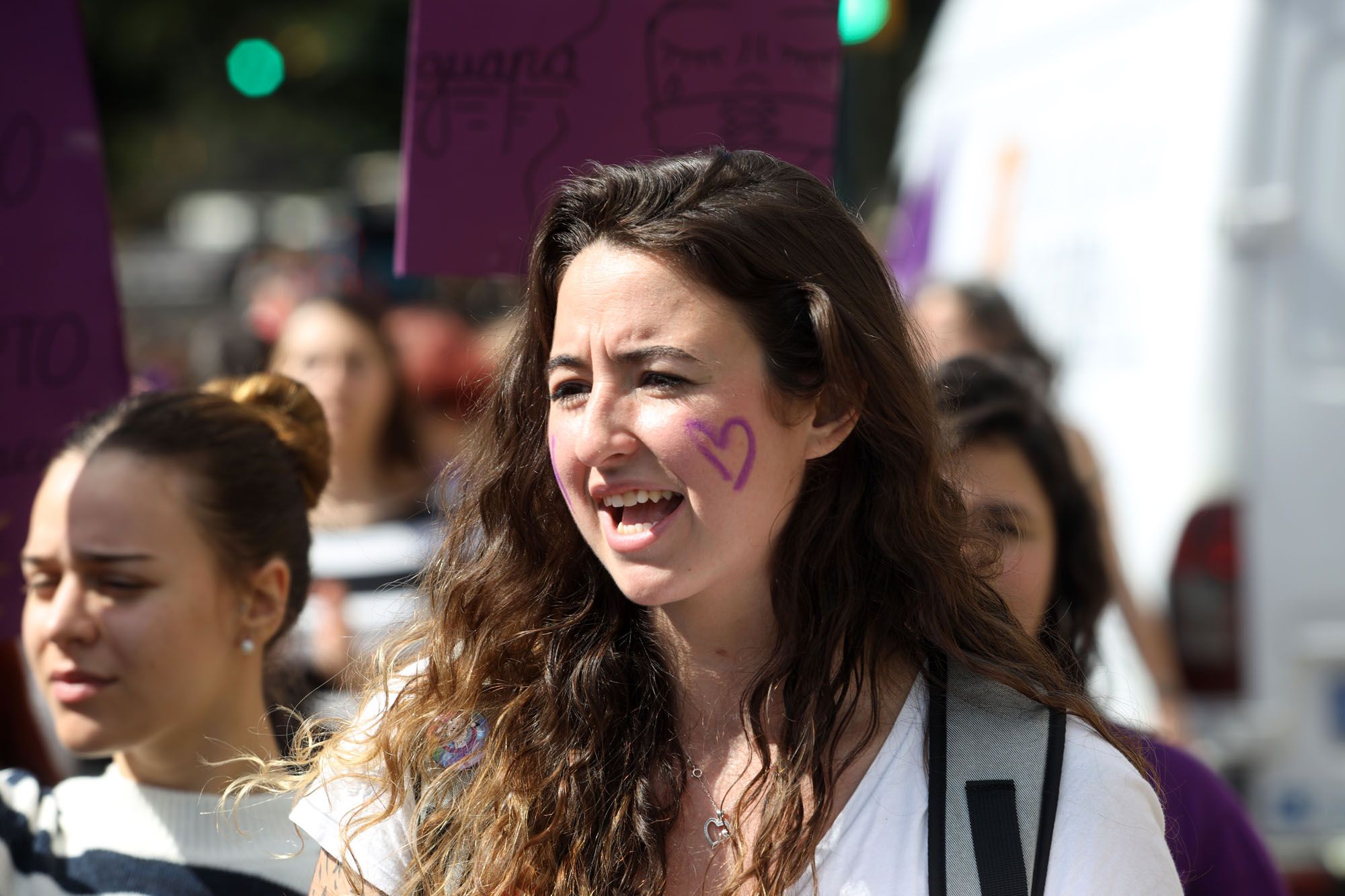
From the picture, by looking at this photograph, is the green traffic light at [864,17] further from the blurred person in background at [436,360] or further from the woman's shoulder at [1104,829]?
the woman's shoulder at [1104,829]

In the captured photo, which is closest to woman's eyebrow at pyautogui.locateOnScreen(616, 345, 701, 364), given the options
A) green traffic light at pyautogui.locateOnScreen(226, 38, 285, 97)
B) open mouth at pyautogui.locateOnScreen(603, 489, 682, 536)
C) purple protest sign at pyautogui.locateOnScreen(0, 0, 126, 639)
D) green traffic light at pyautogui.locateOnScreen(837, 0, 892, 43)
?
open mouth at pyautogui.locateOnScreen(603, 489, 682, 536)

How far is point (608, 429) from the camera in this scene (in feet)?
6.24

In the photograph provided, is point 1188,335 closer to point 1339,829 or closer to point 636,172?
point 1339,829

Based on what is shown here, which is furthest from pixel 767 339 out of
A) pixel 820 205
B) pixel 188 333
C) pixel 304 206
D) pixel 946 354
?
pixel 304 206

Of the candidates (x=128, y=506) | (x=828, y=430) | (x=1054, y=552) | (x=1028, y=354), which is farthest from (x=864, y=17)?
(x=828, y=430)

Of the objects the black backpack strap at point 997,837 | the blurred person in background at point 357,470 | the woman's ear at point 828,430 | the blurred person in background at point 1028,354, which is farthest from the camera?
the blurred person in background at point 357,470

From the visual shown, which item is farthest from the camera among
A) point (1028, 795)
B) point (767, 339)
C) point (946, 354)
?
point (946, 354)

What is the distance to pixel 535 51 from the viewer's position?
2.74 metres

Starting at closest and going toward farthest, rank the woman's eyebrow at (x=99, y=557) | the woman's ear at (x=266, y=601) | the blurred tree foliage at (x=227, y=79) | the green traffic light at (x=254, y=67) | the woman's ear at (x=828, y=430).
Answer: the woman's ear at (x=828, y=430) → the woman's eyebrow at (x=99, y=557) → the woman's ear at (x=266, y=601) → the green traffic light at (x=254, y=67) → the blurred tree foliage at (x=227, y=79)

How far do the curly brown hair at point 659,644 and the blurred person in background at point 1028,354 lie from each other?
199 centimetres

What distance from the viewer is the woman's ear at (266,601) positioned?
2619 millimetres

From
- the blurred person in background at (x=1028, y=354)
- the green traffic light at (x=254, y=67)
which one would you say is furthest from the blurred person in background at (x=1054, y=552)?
the green traffic light at (x=254, y=67)

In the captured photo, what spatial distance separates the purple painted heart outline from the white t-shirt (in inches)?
13.8

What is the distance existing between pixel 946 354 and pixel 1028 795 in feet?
8.40
